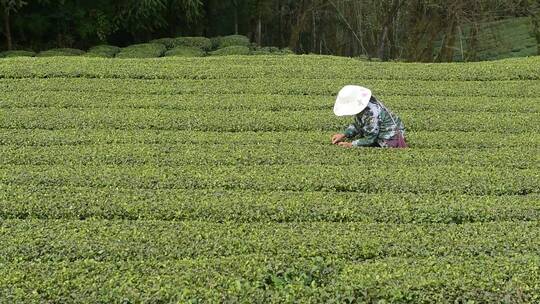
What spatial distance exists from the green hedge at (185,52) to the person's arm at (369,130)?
26.7 feet

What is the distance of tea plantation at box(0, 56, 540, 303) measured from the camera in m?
5.25

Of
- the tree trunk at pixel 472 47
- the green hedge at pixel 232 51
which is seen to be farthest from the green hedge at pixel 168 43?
the tree trunk at pixel 472 47

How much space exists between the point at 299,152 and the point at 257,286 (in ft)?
11.7

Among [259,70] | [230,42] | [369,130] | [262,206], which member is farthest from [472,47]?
[262,206]

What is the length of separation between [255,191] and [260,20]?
16933 mm

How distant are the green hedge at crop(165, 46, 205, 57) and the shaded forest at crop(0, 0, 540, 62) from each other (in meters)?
2.05

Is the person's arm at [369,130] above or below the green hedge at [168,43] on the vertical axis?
below

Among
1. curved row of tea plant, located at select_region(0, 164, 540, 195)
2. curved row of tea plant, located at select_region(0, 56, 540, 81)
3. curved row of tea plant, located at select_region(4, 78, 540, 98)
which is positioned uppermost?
curved row of tea plant, located at select_region(0, 56, 540, 81)

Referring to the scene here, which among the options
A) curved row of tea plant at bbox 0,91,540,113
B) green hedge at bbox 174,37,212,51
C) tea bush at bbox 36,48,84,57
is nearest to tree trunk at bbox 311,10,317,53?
green hedge at bbox 174,37,212,51

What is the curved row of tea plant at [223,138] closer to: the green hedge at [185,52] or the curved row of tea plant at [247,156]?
the curved row of tea plant at [247,156]

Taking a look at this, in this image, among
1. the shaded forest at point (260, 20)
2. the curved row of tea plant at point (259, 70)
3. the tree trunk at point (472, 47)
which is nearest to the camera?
the curved row of tea plant at point (259, 70)

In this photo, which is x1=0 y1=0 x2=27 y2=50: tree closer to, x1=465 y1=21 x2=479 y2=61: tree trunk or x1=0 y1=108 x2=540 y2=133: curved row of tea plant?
x1=0 y1=108 x2=540 y2=133: curved row of tea plant

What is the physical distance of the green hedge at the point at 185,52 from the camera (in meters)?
15.8

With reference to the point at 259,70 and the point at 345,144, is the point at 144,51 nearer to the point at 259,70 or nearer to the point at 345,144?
the point at 259,70
